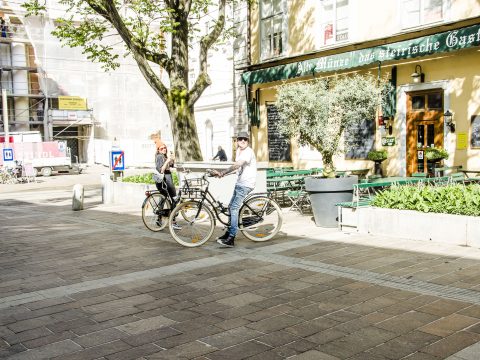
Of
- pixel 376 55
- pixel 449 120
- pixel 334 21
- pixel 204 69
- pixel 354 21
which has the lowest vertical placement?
pixel 449 120

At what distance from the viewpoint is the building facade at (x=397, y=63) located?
1365 cm

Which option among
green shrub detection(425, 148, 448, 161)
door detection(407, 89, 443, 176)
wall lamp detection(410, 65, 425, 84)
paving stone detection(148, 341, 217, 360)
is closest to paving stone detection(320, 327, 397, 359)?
paving stone detection(148, 341, 217, 360)

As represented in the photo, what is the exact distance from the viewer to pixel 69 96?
143 feet

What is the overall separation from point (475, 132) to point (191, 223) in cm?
875

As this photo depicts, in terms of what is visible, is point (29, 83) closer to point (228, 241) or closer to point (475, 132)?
point (475, 132)

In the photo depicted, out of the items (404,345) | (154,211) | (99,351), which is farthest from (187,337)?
(154,211)

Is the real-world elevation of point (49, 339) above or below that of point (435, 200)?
below

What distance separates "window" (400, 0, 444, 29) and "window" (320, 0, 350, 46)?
7.23 ft

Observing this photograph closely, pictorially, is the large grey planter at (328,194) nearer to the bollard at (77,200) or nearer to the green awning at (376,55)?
the green awning at (376,55)

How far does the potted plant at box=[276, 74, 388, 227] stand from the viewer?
9.74 m

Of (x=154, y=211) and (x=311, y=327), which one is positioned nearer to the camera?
(x=311, y=327)

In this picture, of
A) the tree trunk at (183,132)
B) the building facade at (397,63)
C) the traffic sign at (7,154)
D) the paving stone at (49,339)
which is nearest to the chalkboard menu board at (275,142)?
the building facade at (397,63)

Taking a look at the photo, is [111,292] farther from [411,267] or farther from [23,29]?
[23,29]

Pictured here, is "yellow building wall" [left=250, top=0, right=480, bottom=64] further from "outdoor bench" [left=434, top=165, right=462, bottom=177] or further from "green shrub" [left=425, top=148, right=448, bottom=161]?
"outdoor bench" [left=434, top=165, right=462, bottom=177]
